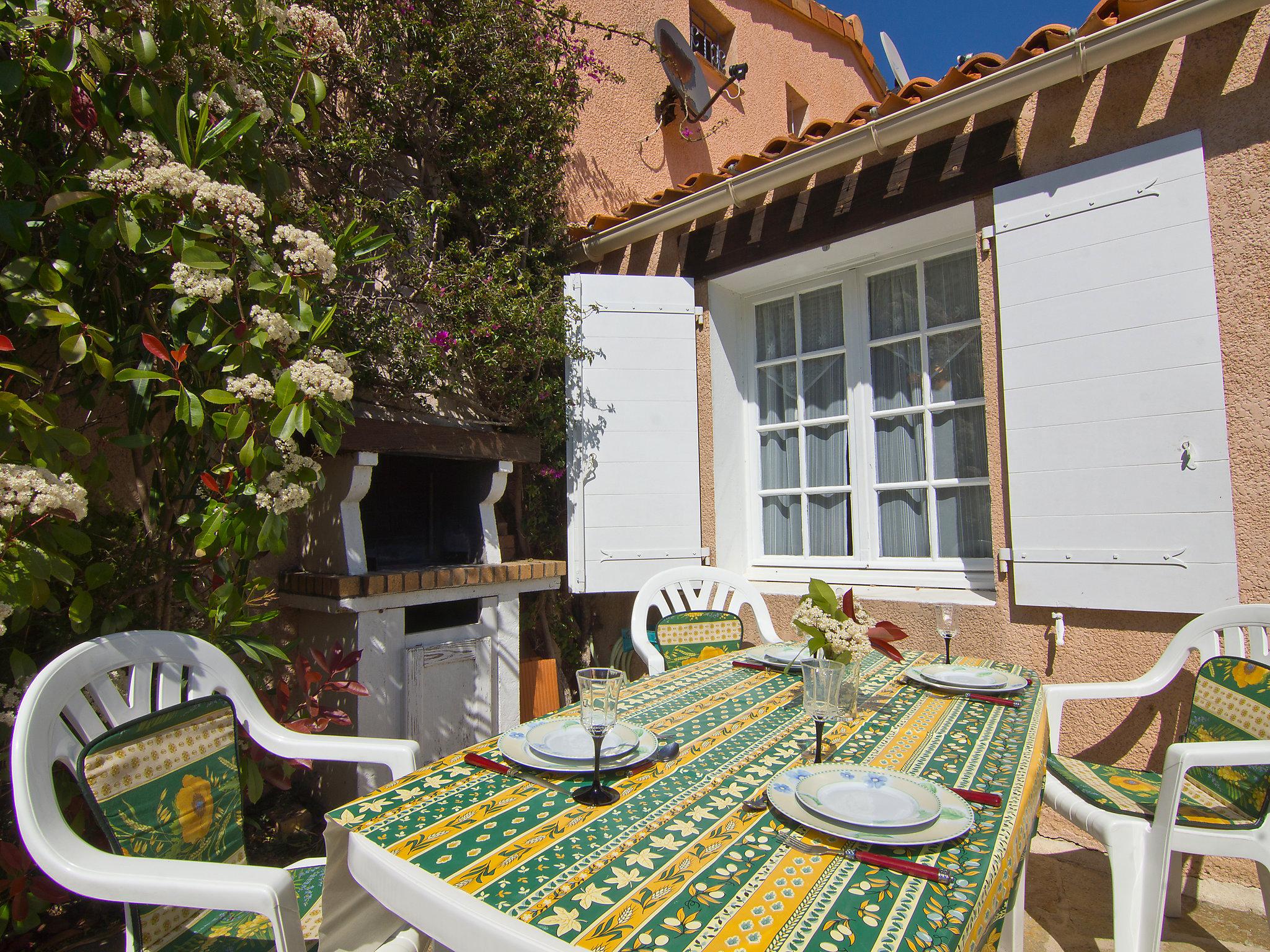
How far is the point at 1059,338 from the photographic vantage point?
2.74m

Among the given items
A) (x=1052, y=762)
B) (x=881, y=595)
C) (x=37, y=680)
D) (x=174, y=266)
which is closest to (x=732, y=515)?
(x=881, y=595)

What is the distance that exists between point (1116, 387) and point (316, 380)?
8.74 feet

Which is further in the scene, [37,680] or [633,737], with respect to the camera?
[633,737]

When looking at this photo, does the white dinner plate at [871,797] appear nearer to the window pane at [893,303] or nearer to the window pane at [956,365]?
the window pane at [956,365]

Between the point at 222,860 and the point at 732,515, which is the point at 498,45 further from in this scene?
Result: the point at 222,860

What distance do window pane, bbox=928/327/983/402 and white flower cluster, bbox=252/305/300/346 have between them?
2.75 metres

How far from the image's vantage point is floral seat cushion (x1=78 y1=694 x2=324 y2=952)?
1.31m

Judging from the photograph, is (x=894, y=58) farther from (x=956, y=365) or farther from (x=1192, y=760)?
(x=1192, y=760)

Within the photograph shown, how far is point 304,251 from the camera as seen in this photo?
1.87 m

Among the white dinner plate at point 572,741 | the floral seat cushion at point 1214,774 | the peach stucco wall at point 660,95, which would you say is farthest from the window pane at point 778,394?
the white dinner plate at point 572,741

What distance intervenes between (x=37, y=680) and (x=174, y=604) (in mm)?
861

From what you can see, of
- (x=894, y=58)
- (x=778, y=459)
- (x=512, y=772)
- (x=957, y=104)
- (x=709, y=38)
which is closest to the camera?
(x=512, y=772)

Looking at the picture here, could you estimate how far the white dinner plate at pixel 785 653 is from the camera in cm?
222

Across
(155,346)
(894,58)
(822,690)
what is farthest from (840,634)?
(894,58)
